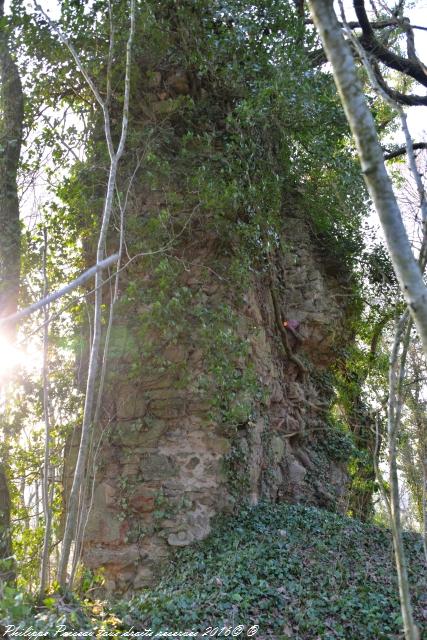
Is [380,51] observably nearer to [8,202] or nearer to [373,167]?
[8,202]

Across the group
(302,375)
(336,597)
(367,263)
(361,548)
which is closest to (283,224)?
(367,263)

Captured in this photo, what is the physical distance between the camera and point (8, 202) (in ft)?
19.8

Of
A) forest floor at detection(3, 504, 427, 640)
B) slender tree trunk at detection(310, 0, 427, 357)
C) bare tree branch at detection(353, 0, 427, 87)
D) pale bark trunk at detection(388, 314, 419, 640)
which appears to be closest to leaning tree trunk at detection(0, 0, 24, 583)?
forest floor at detection(3, 504, 427, 640)

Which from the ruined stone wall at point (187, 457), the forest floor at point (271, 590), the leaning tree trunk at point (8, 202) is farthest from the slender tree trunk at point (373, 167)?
the ruined stone wall at point (187, 457)

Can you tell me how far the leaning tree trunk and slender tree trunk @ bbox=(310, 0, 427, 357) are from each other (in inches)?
148

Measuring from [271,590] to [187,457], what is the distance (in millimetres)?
1774

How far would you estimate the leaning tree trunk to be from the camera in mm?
5352

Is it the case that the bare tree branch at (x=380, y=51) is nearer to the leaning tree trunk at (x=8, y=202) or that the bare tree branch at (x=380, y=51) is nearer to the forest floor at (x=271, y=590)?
the leaning tree trunk at (x=8, y=202)

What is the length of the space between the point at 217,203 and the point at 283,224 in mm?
2707

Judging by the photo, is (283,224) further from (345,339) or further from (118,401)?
(118,401)

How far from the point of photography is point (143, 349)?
6465 millimetres

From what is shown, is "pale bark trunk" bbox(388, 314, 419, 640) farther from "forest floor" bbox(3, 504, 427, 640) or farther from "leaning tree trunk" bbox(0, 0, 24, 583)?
"leaning tree trunk" bbox(0, 0, 24, 583)

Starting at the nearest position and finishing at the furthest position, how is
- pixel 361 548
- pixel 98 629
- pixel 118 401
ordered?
pixel 98 629, pixel 361 548, pixel 118 401

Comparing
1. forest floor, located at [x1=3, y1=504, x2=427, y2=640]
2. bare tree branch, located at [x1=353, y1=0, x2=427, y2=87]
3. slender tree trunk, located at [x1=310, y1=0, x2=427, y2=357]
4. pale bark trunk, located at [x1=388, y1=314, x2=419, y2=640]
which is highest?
bare tree branch, located at [x1=353, y1=0, x2=427, y2=87]
